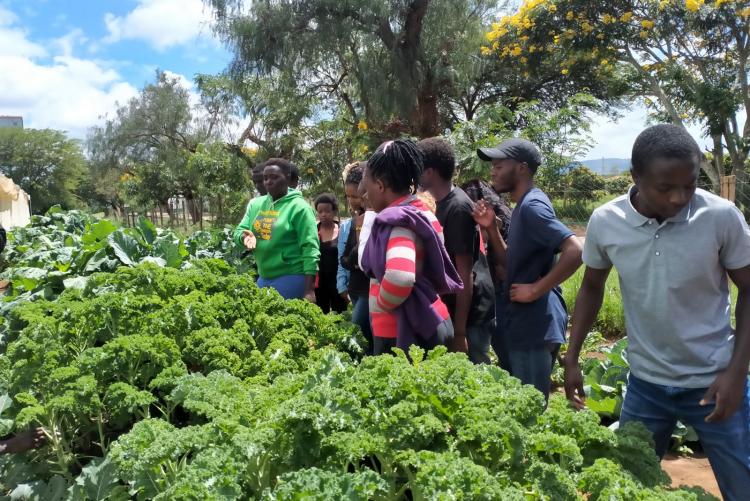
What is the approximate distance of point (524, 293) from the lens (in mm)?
2852

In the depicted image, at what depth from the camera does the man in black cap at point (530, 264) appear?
9.25ft

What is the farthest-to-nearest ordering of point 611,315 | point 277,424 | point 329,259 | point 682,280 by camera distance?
1. point 611,315
2. point 329,259
3. point 682,280
4. point 277,424

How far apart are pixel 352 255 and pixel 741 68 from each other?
1310 cm

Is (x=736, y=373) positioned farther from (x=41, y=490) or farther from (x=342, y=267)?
(x=342, y=267)

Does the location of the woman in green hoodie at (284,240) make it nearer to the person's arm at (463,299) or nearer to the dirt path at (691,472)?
the person's arm at (463,299)

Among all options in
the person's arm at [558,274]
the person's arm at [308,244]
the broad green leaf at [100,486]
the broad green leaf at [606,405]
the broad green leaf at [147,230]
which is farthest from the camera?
the broad green leaf at [147,230]

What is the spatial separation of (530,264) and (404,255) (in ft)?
2.33

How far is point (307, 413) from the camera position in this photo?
1832 mm

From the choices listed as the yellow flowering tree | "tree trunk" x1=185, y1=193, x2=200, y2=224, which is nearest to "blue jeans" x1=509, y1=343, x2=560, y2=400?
the yellow flowering tree

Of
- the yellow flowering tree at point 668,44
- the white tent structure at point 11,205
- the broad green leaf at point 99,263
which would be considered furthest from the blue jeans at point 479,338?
the white tent structure at point 11,205

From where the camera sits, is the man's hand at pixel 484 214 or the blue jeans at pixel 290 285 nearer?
the man's hand at pixel 484 214

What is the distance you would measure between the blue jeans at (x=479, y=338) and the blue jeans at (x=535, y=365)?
21.4 inches

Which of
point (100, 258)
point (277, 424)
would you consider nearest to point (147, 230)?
point (100, 258)

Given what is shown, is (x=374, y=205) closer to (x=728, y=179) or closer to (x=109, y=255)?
(x=109, y=255)
